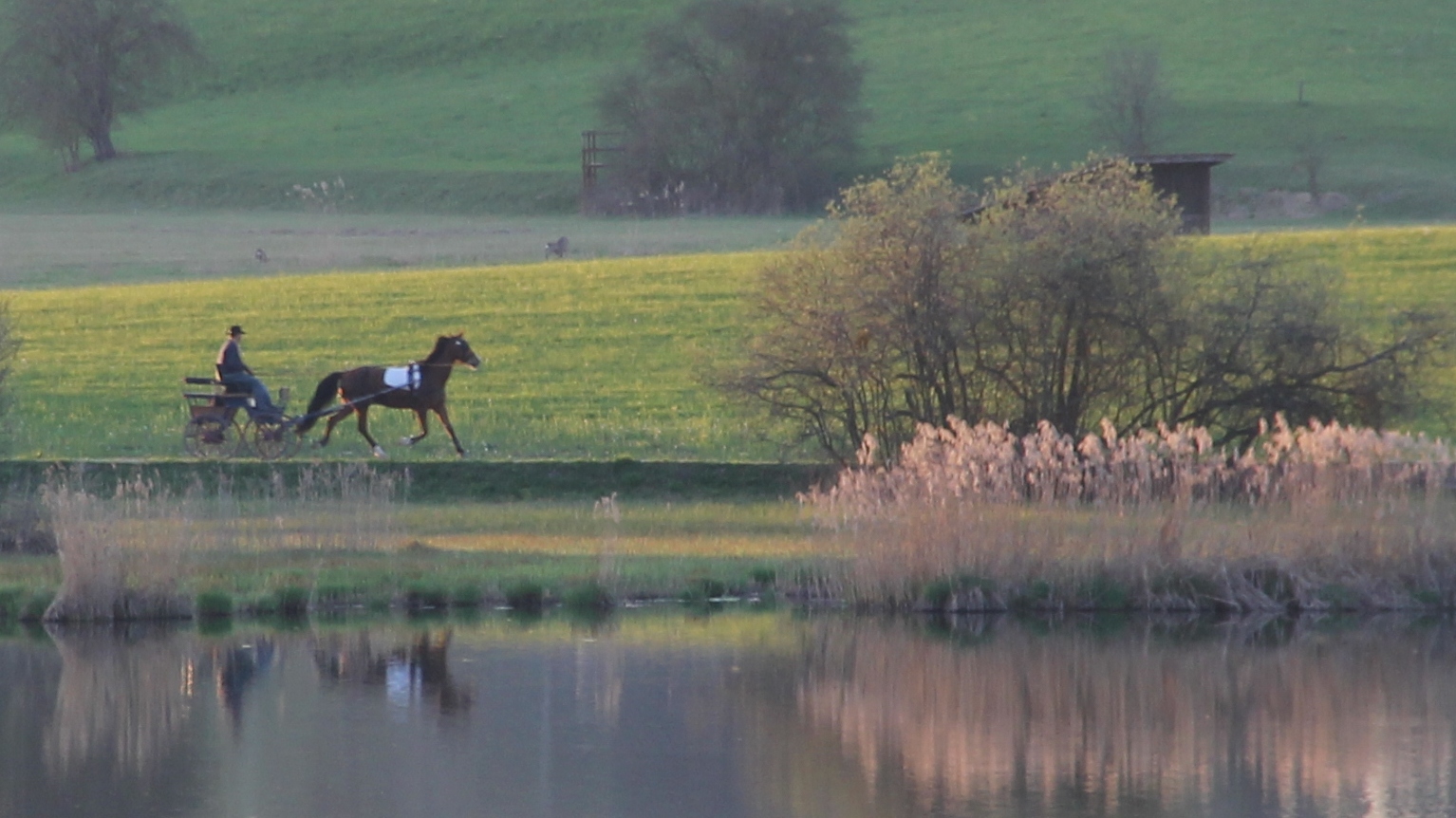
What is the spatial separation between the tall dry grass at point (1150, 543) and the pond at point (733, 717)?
439 millimetres

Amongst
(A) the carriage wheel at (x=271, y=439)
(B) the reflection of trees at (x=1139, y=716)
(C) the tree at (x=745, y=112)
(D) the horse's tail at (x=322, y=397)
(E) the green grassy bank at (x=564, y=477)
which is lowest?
(B) the reflection of trees at (x=1139, y=716)

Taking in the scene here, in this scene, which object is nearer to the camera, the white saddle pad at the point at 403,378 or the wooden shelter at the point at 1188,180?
the white saddle pad at the point at 403,378

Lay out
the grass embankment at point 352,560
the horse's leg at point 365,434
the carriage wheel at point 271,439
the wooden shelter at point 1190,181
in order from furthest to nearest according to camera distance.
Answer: the wooden shelter at point 1190,181 → the horse's leg at point 365,434 → the carriage wheel at point 271,439 → the grass embankment at point 352,560

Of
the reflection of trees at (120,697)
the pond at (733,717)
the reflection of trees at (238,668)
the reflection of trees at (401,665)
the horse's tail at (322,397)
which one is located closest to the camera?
the pond at (733,717)

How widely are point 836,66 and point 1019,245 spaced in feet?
175

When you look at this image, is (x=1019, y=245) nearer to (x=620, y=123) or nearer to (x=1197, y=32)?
(x=620, y=123)

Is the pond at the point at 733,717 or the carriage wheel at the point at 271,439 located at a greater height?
the carriage wheel at the point at 271,439

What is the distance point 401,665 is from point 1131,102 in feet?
217

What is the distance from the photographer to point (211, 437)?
26.8 meters

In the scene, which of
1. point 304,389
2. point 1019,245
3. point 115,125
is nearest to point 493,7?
point 115,125

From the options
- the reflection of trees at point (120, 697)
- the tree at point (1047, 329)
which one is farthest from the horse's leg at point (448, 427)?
the reflection of trees at point (120, 697)

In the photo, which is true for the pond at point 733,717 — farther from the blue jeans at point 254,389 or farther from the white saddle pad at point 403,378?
the white saddle pad at point 403,378

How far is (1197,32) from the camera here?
97438 mm

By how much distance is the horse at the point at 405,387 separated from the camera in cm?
2844
